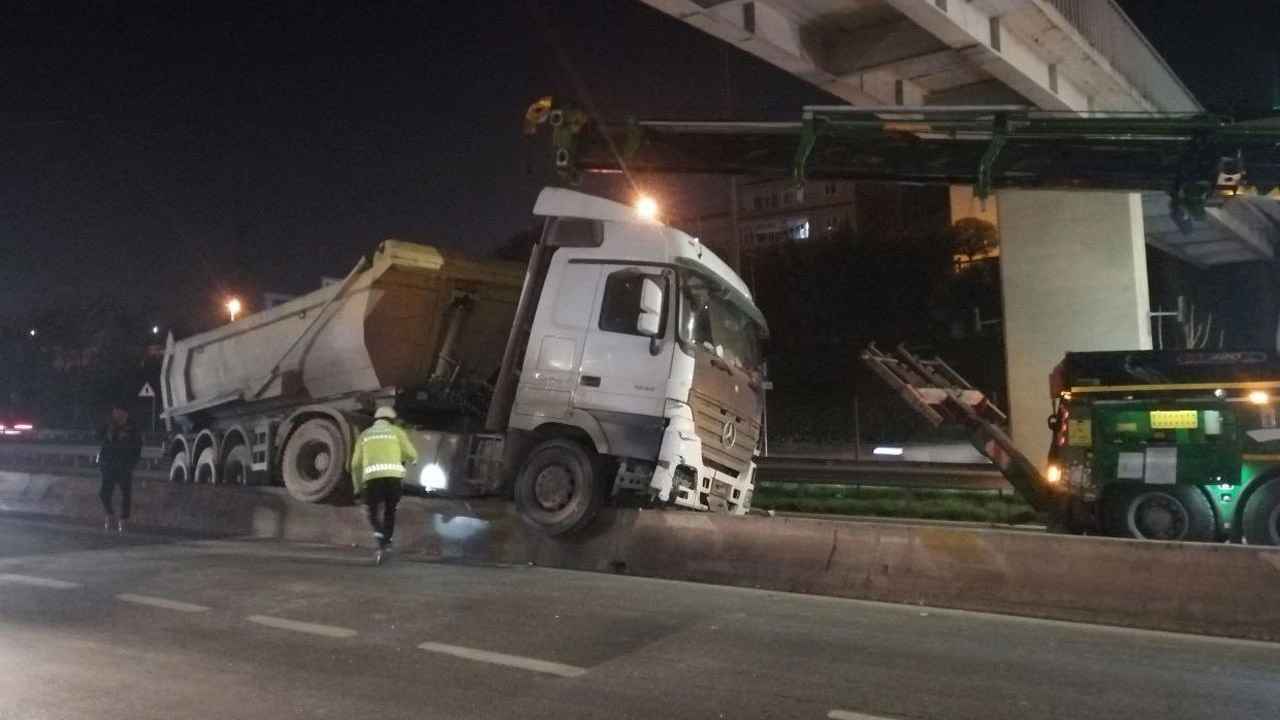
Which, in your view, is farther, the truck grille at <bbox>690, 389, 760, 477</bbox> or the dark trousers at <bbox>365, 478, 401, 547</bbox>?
the dark trousers at <bbox>365, 478, 401, 547</bbox>

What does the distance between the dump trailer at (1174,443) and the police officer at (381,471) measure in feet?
24.4

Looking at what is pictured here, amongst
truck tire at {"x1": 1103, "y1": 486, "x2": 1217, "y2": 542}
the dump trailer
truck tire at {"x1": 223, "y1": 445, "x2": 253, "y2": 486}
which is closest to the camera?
the dump trailer

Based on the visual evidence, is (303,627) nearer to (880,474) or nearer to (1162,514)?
(1162,514)

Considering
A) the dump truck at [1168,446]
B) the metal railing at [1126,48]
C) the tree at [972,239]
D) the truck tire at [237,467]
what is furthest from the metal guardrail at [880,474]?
the tree at [972,239]

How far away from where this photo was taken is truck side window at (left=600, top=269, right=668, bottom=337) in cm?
967

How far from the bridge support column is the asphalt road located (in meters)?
8.83

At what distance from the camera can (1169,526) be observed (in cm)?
1112

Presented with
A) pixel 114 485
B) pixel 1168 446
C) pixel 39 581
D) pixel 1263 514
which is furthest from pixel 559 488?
pixel 1263 514

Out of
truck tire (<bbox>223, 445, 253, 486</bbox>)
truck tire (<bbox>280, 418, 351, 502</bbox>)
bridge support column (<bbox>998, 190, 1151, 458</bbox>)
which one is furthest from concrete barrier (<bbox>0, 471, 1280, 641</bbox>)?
bridge support column (<bbox>998, 190, 1151, 458</bbox>)

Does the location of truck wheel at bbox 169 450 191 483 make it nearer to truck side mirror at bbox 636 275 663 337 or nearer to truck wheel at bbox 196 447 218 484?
truck wheel at bbox 196 447 218 484

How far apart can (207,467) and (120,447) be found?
1.66 m

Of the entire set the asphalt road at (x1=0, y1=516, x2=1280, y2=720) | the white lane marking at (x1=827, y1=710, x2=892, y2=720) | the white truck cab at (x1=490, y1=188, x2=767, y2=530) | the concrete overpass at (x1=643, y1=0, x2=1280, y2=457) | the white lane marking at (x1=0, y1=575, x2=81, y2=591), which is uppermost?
the concrete overpass at (x1=643, y1=0, x2=1280, y2=457)

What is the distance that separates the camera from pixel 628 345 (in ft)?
31.6

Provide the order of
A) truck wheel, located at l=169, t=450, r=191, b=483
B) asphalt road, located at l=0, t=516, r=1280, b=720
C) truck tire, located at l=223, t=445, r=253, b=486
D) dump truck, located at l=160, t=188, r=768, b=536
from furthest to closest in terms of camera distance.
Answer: truck wheel, located at l=169, t=450, r=191, b=483 → truck tire, located at l=223, t=445, r=253, b=486 → dump truck, located at l=160, t=188, r=768, b=536 → asphalt road, located at l=0, t=516, r=1280, b=720
